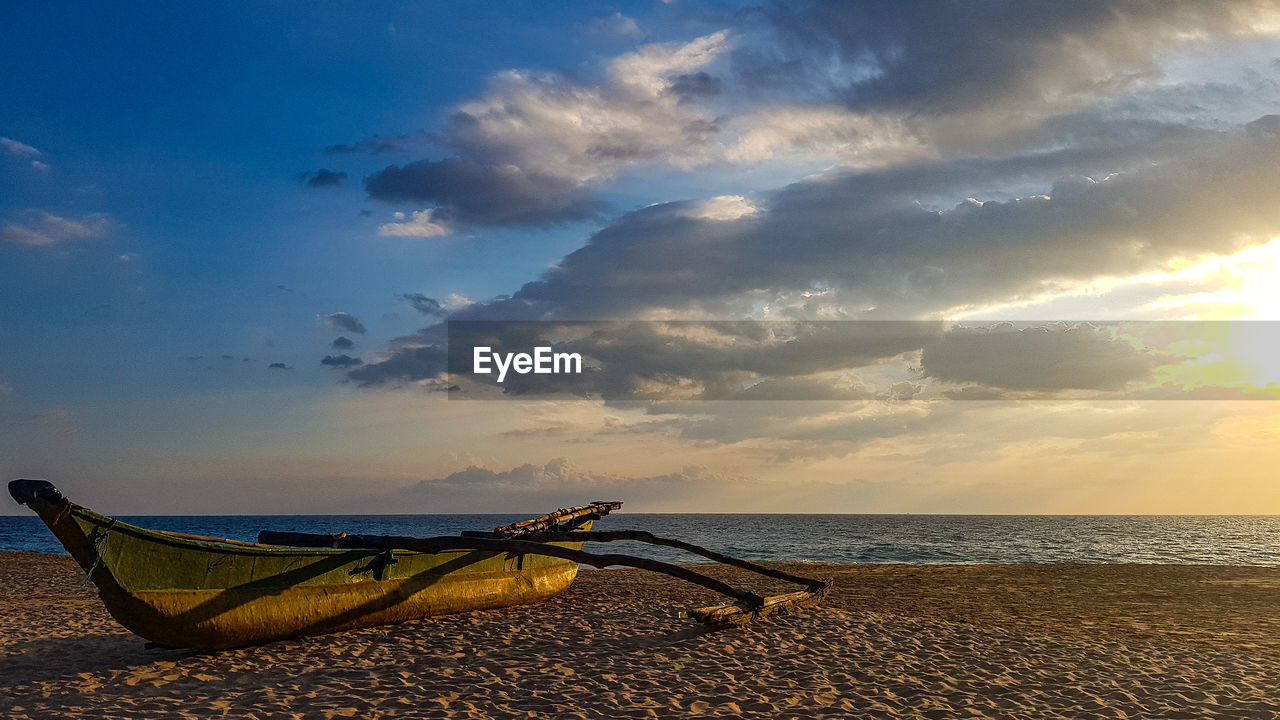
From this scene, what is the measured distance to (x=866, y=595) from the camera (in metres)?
16.8

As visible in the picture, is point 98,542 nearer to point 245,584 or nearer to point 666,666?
point 245,584

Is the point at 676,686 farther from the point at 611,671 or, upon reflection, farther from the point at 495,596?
the point at 495,596

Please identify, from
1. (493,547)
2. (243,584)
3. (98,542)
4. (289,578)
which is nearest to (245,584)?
(243,584)

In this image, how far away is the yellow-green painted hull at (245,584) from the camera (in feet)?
25.8

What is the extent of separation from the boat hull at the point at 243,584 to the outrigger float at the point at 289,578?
1cm

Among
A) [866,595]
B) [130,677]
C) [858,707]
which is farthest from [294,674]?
[866,595]

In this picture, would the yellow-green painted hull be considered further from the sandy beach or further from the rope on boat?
the sandy beach

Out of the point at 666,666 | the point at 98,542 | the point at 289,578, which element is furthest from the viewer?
the point at 289,578

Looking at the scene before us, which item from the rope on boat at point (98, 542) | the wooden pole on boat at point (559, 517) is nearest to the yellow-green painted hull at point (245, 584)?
the rope on boat at point (98, 542)

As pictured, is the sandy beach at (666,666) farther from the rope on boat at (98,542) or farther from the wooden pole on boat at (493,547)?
the rope on boat at (98,542)

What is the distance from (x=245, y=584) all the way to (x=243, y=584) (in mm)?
27

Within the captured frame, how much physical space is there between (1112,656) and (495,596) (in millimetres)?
9215

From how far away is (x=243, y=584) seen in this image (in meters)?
Result: 9.05

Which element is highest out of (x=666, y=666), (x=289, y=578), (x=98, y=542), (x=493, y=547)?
(x=98, y=542)
